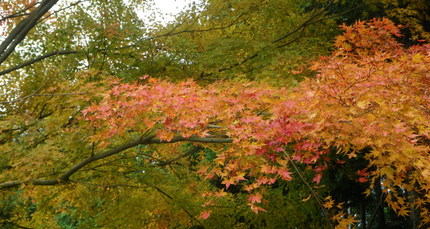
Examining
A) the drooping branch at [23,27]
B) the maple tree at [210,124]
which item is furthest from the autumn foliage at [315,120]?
the drooping branch at [23,27]

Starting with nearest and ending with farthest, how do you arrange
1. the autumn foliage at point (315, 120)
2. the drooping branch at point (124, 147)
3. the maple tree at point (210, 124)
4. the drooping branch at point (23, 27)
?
the autumn foliage at point (315, 120) → the maple tree at point (210, 124) → the drooping branch at point (124, 147) → the drooping branch at point (23, 27)

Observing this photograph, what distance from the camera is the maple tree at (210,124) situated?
3.07 m

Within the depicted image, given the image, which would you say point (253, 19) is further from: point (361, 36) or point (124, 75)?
point (124, 75)

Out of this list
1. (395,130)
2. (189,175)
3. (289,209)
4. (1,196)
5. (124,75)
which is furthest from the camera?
(289,209)

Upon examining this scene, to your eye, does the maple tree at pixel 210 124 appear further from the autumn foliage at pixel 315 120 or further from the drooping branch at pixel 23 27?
the drooping branch at pixel 23 27

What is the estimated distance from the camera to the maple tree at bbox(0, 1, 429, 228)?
307 cm

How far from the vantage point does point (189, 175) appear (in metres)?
7.25

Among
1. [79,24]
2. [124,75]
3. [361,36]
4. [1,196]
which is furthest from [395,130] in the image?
[1,196]

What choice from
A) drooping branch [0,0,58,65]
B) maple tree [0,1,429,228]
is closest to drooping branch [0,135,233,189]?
maple tree [0,1,429,228]

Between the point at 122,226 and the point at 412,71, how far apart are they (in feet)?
16.8

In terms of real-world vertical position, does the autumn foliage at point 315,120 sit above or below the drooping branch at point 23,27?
below

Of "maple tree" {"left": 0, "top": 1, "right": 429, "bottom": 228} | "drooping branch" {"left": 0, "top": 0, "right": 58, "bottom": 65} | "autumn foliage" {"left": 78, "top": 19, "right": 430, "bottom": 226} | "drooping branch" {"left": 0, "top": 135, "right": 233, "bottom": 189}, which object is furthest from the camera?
"drooping branch" {"left": 0, "top": 0, "right": 58, "bottom": 65}

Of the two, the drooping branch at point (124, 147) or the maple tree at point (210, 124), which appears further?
the drooping branch at point (124, 147)

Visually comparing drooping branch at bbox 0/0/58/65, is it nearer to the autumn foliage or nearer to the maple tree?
the maple tree
